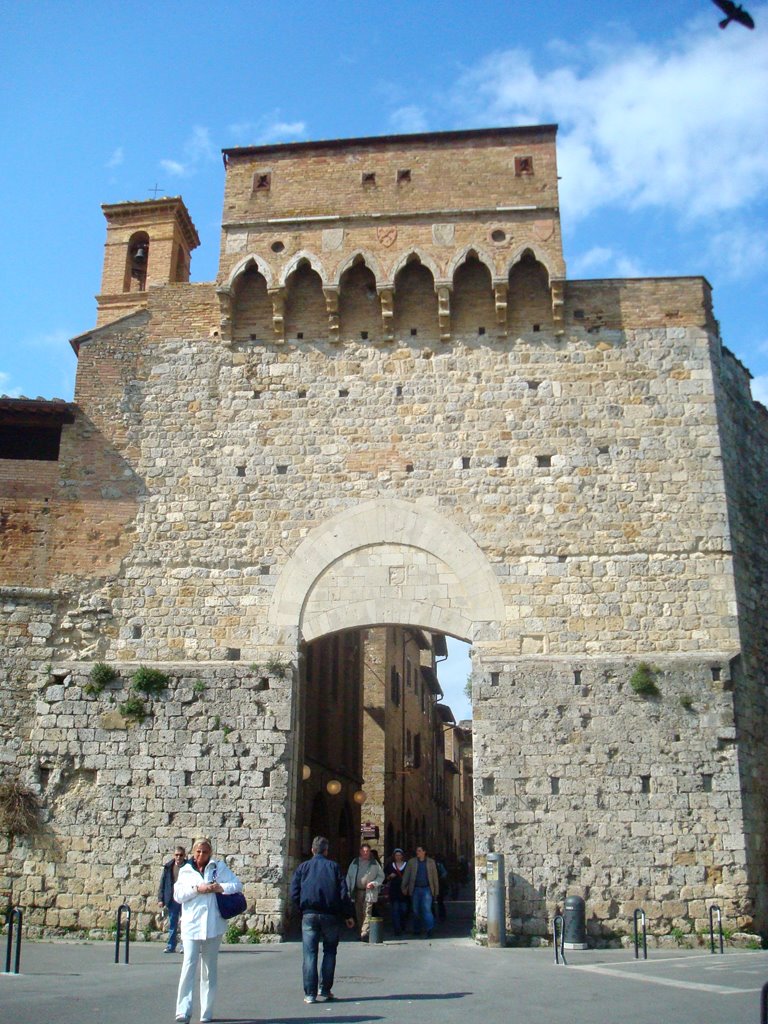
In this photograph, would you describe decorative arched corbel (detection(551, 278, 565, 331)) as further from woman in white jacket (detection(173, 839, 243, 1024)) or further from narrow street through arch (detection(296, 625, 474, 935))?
woman in white jacket (detection(173, 839, 243, 1024))

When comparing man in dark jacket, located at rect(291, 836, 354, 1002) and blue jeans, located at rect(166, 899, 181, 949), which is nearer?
man in dark jacket, located at rect(291, 836, 354, 1002)

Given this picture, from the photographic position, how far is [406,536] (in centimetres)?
1464

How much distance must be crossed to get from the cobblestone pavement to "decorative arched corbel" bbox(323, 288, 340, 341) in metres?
9.26

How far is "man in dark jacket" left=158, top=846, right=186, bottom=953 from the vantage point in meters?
12.1

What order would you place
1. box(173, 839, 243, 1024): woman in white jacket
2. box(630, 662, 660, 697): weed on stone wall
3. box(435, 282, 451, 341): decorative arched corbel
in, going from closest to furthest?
box(173, 839, 243, 1024): woman in white jacket, box(630, 662, 660, 697): weed on stone wall, box(435, 282, 451, 341): decorative arched corbel

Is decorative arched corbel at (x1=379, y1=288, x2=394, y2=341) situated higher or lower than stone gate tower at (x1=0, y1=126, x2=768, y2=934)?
higher

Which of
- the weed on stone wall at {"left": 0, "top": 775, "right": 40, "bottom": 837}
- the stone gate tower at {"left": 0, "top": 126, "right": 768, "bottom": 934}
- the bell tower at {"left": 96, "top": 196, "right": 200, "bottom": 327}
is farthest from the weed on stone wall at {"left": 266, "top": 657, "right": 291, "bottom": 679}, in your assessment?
the bell tower at {"left": 96, "top": 196, "right": 200, "bottom": 327}

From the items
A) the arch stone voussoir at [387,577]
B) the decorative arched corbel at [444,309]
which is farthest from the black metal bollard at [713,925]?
the decorative arched corbel at [444,309]

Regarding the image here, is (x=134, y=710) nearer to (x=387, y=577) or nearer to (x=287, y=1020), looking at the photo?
(x=387, y=577)

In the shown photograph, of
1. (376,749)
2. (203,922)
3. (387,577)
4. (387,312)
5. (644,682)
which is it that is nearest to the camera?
(203,922)

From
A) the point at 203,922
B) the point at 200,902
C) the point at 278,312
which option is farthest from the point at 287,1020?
the point at 278,312

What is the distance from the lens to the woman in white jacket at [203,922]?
6957mm

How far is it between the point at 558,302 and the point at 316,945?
418 inches

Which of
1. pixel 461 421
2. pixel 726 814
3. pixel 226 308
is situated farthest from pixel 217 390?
pixel 726 814
